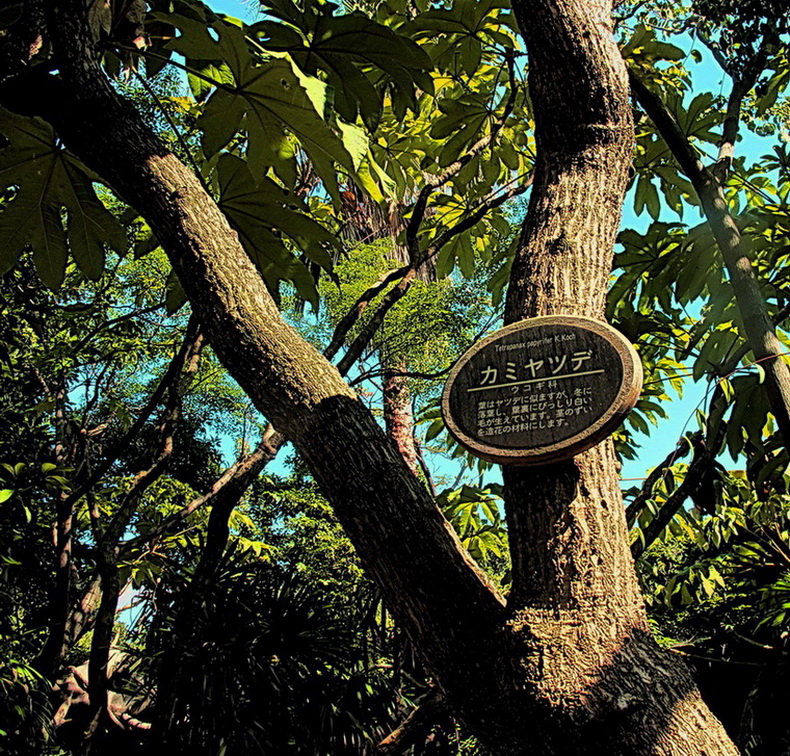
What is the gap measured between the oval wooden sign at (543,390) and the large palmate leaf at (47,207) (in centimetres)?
109

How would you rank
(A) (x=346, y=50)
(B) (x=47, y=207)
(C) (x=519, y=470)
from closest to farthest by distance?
(C) (x=519, y=470) < (A) (x=346, y=50) < (B) (x=47, y=207)

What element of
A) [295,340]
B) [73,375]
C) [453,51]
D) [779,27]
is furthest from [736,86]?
[73,375]

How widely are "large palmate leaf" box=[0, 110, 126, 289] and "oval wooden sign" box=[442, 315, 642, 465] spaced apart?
1.09 m

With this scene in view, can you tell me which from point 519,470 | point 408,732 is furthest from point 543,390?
point 408,732

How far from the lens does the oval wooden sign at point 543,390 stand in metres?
1.32

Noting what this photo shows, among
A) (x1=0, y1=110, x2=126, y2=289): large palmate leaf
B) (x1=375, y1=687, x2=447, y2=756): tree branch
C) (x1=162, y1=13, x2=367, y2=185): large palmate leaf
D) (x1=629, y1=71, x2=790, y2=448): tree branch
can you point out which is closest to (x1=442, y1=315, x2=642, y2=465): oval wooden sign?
(x1=162, y1=13, x2=367, y2=185): large palmate leaf

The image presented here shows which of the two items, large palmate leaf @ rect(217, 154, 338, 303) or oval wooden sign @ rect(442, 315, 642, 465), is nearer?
oval wooden sign @ rect(442, 315, 642, 465)

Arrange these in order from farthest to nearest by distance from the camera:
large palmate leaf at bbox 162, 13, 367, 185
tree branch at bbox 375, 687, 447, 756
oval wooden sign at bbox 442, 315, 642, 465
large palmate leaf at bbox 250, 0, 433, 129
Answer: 1. tree branch at bbox 375, 687, 447, 756
2. large palmate leaf at bbox 250, 0, 433, 129
3. large palmate leaf at bbox 162, 13, 367, 185
4. oval wooden sign at bbox 442, 315, 642, 465

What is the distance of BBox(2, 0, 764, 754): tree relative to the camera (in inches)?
44.6

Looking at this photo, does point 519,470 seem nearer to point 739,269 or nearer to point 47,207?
point 739,269

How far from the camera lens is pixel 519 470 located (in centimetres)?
136

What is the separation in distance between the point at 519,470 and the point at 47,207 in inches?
55.3

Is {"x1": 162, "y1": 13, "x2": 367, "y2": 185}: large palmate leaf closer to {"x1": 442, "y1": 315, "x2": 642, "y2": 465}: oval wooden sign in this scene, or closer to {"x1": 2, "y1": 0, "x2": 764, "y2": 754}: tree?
{"x1": 2, "y1": 0, "x2": 764, "y2": 754}: tree

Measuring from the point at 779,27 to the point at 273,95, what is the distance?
225cm
